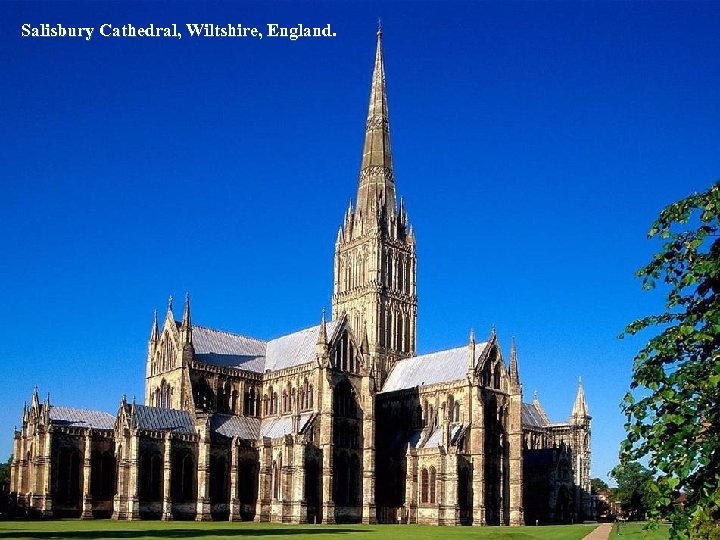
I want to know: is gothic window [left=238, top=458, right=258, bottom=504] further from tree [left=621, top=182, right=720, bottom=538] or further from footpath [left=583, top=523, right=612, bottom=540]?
tree [left=621, top=182, right=720, bottom=538]

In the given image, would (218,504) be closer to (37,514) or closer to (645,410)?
(37,514)

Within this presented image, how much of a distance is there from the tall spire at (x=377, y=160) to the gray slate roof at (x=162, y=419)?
4041cm

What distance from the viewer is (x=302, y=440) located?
3445 inches

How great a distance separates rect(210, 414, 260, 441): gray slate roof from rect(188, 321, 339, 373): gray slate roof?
6.60 metres

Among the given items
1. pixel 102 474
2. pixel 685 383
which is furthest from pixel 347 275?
pixel 685 383

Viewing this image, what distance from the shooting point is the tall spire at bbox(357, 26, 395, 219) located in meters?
119

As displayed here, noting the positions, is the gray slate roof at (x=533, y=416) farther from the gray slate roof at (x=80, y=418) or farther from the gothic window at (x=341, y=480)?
the gray slate roof at (x=80, y=418)

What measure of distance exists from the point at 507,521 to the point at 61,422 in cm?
4748

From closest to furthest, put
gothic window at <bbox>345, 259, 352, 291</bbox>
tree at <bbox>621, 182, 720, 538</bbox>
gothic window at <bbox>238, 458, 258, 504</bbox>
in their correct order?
1. tree at <bbox>621, 182, 720, 538</bbox>
2. gothic window at <bbox>238, 458, 258, 504</bbox>
3. gothic window at <bbox>345, 259, 352, 291</bbox>

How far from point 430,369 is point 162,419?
31.7 meters

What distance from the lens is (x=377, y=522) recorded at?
9231 centimetres

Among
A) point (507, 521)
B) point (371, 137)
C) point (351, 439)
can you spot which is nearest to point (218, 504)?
point (351, 439)

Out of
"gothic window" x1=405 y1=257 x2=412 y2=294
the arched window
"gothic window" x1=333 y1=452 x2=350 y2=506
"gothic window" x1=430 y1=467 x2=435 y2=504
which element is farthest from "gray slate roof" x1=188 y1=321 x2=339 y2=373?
"gothic window" x1=430 y1=467 x2=435 y2=504

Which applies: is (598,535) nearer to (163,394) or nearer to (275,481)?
(275,481)
